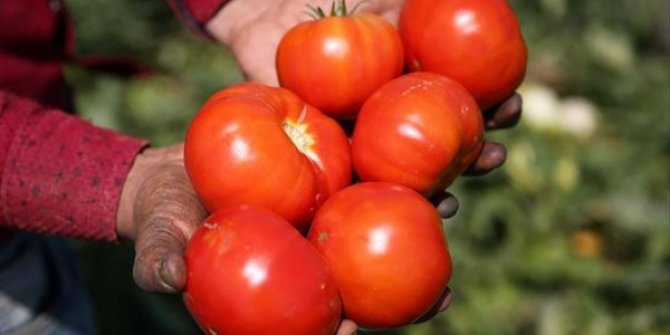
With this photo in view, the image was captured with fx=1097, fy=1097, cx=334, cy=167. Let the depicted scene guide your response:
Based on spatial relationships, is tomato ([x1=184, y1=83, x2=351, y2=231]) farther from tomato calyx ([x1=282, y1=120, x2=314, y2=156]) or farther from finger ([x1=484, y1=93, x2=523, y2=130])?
finger ([x1=484, y1=93, x2=523, y2=130])

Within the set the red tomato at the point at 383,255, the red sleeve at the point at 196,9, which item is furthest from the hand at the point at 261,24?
the red tomato at the point at 383,255

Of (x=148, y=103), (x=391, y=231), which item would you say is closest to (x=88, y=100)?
(x=148, y=103)

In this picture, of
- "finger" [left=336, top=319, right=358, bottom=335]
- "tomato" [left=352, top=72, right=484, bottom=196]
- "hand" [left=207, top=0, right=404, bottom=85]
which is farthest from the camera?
"hand" [left=207, top=0, right=404, bottom=85]

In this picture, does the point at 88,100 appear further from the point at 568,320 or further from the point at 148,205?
the point at 148,205

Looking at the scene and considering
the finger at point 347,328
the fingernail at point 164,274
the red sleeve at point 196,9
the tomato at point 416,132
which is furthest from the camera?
the red sleeve at point 196,9

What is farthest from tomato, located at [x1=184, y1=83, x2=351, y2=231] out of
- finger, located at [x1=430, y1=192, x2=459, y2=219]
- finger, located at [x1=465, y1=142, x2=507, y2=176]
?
finger, located at [x1=465, y1=142, x2=507, y2=176]

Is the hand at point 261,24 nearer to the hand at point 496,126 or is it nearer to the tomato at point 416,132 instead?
the hand at point 496,126

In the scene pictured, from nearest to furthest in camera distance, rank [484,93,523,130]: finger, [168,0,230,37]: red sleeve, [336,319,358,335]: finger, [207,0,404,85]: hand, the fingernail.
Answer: the fingernail < [336,319,358,335]: finger < [484,93,523,130]: finger < [207,0,404,85]: hand < [168,0,230,37]: red sleeve
